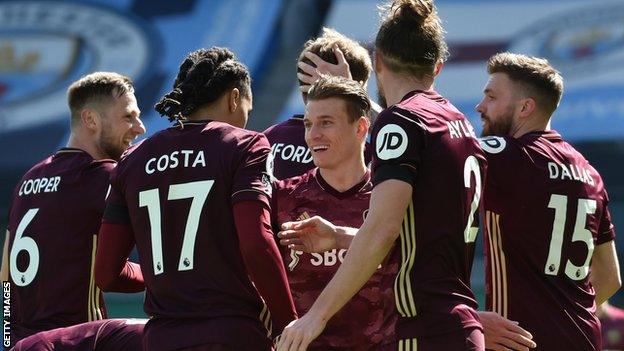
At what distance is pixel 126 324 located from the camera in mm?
5320

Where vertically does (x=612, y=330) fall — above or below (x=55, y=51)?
below

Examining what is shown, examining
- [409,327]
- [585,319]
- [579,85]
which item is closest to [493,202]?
[585,319]

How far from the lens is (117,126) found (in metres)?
6.25

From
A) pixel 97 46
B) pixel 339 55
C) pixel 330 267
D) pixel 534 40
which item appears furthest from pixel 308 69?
pixel 97 46

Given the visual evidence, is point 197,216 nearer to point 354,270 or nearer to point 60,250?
point 354,270

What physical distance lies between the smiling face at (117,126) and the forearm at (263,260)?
172cm

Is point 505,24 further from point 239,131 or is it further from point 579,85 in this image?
point 239,131

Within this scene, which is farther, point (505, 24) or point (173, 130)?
point (505, 24)

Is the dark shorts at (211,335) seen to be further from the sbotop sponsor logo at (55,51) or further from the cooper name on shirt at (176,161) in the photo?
the sbotop sponsor logo at (55,51)

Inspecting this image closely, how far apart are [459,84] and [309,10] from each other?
2875 millimetres

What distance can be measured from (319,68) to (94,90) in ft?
4.25

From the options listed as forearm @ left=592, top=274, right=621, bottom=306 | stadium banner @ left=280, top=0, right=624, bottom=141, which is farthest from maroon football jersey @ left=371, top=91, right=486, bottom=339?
stadium banner @ left=280, top=0, right=624, bottom=141

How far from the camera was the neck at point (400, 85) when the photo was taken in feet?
15.7

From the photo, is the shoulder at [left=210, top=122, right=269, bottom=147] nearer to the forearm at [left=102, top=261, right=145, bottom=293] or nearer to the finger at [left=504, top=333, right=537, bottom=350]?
the forearm at [left=102, top=261, right=145, bottom=293]
